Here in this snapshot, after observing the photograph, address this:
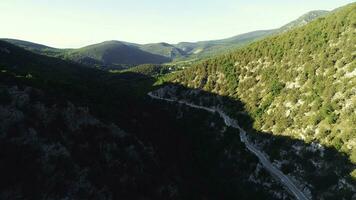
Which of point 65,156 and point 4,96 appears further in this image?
point 4,96

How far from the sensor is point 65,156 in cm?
5059

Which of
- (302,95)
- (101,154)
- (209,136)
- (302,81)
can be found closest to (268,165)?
(209,136)

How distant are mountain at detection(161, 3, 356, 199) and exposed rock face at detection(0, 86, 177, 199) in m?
25.5

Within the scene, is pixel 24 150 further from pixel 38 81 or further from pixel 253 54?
pixel 253 54

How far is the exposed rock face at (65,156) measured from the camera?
4631cm

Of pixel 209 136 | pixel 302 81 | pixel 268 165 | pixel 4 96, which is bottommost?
pixel 268 165

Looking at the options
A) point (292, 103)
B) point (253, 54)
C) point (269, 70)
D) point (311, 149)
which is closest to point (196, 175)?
point (311, 149)

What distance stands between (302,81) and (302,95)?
570 cm

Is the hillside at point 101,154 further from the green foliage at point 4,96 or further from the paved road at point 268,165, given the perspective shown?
the paved road at point 268,165

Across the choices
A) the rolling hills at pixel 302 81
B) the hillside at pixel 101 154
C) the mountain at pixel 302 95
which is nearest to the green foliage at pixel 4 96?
the hillside at pixel 101 154

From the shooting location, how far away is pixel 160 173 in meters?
59.1

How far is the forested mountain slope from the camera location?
6919 cm

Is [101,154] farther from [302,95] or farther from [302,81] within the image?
[302,81]

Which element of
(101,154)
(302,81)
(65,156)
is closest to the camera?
(65,156)
